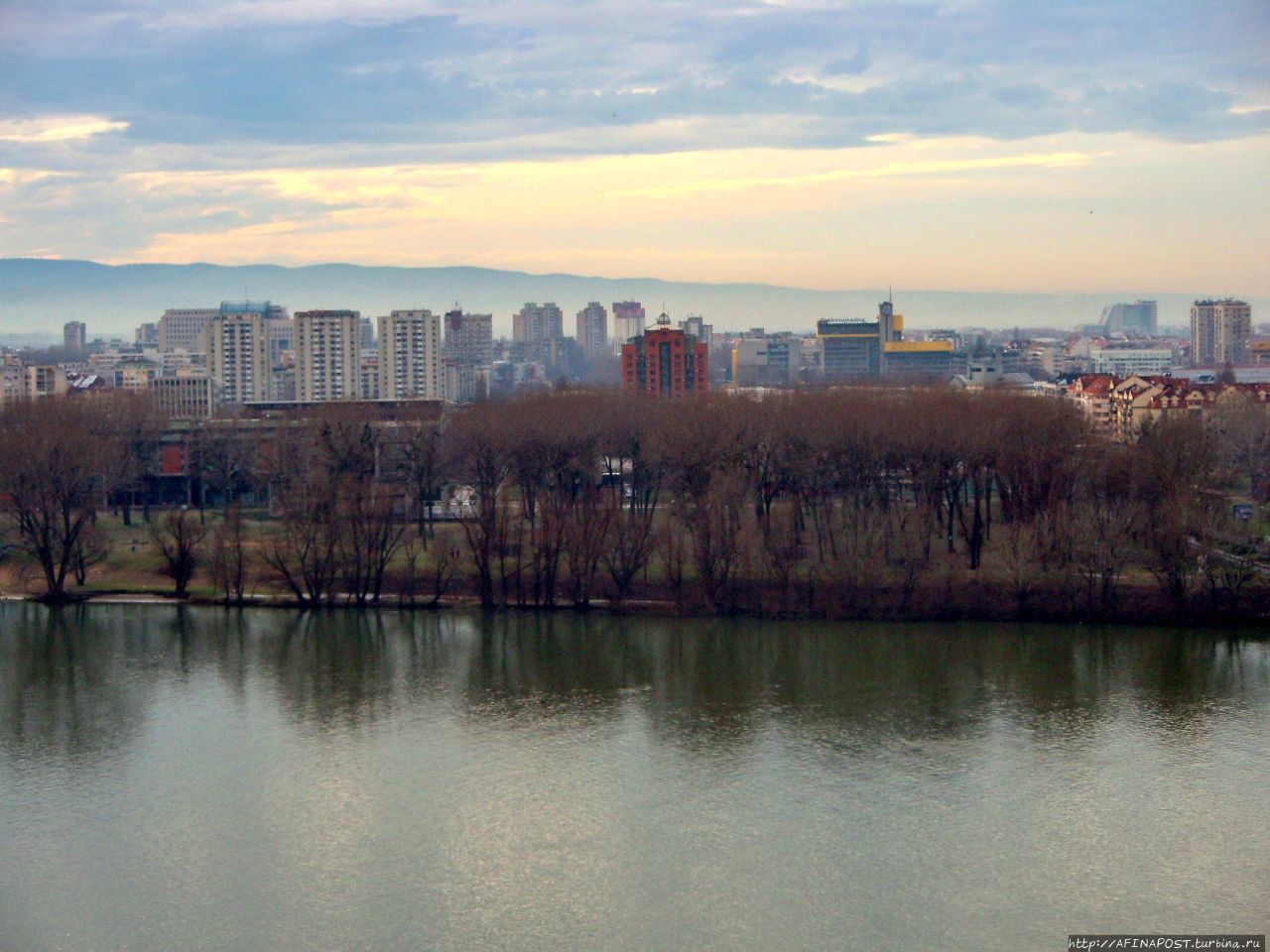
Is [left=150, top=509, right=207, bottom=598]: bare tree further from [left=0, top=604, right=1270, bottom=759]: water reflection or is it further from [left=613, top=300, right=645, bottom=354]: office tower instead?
[left=613, top=300, right=645, bottom=354]: office tower

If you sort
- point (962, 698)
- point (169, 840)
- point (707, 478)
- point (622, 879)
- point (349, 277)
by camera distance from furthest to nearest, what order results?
1. point (349, 277)
2. point (707, 478)
3. point (962, 698)
4. point (169, 840)
5. point (622, 879)

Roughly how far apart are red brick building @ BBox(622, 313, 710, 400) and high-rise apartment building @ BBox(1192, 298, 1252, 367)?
4002 centimetres

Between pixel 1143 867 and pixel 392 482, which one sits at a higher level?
pixel 392 482

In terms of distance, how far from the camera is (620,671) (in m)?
14.4

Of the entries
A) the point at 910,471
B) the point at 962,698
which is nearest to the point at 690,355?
the point at 910,471

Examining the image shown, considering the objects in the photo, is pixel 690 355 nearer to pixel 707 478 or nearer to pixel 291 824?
pixel 707 478

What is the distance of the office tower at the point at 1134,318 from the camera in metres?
135

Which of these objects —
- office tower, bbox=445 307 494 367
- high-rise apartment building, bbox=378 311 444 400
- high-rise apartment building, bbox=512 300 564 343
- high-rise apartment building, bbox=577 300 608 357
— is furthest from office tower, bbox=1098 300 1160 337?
high-rise apartment building, bbox=378 311 444 400

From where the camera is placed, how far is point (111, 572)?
18.9 metres

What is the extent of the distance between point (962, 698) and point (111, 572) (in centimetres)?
1078

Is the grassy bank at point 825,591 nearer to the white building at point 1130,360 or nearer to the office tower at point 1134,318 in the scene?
the white building at point 1130,360

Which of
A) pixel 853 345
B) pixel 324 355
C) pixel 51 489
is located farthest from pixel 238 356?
pixel 51 489

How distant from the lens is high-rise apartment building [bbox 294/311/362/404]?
53281mm

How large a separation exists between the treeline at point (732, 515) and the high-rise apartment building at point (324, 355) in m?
31.1
